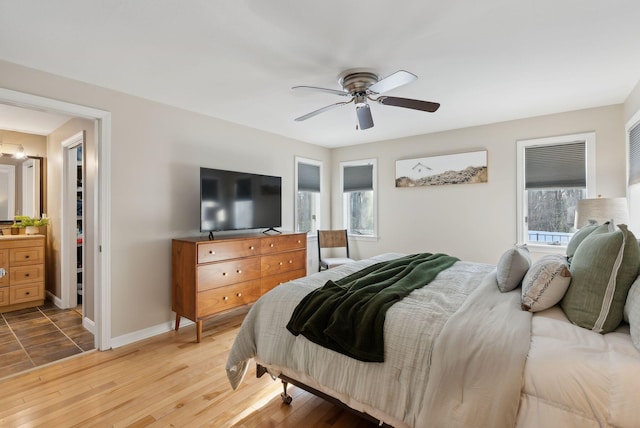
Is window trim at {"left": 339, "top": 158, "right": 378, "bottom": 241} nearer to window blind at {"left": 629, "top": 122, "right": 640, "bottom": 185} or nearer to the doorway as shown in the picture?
window blind at {"left": 629, "top": 122, "right": 640, "bottom": 185}

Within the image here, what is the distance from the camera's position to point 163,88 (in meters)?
2.92

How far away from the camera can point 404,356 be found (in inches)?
59.2

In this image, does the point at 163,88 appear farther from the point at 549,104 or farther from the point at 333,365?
the point at 549,104

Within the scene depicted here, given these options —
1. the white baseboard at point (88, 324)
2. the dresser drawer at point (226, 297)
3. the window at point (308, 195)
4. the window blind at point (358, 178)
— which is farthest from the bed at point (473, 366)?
the window blind at point (358, 178)

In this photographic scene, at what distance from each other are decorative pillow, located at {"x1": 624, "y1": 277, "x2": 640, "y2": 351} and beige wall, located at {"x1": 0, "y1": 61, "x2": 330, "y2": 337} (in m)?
3.54

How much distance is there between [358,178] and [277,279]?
7.70ft

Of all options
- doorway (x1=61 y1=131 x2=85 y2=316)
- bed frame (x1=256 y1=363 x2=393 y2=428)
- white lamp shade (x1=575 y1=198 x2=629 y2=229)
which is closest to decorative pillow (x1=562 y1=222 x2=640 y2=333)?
bed frame (x1=256 y1=363 x2=393 y2=428)

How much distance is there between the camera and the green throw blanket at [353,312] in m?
1.61

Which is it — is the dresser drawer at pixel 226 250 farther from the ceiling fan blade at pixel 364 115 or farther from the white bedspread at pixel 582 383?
the white bedspread at pixel 582 383

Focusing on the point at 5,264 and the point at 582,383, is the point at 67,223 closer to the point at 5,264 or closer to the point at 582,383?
the point at 5,264

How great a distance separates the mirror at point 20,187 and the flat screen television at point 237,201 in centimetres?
296

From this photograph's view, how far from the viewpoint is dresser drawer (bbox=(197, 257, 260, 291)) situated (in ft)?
10.2

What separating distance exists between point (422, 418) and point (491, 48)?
232 cm

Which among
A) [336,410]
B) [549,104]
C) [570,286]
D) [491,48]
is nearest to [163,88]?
[491,48]
